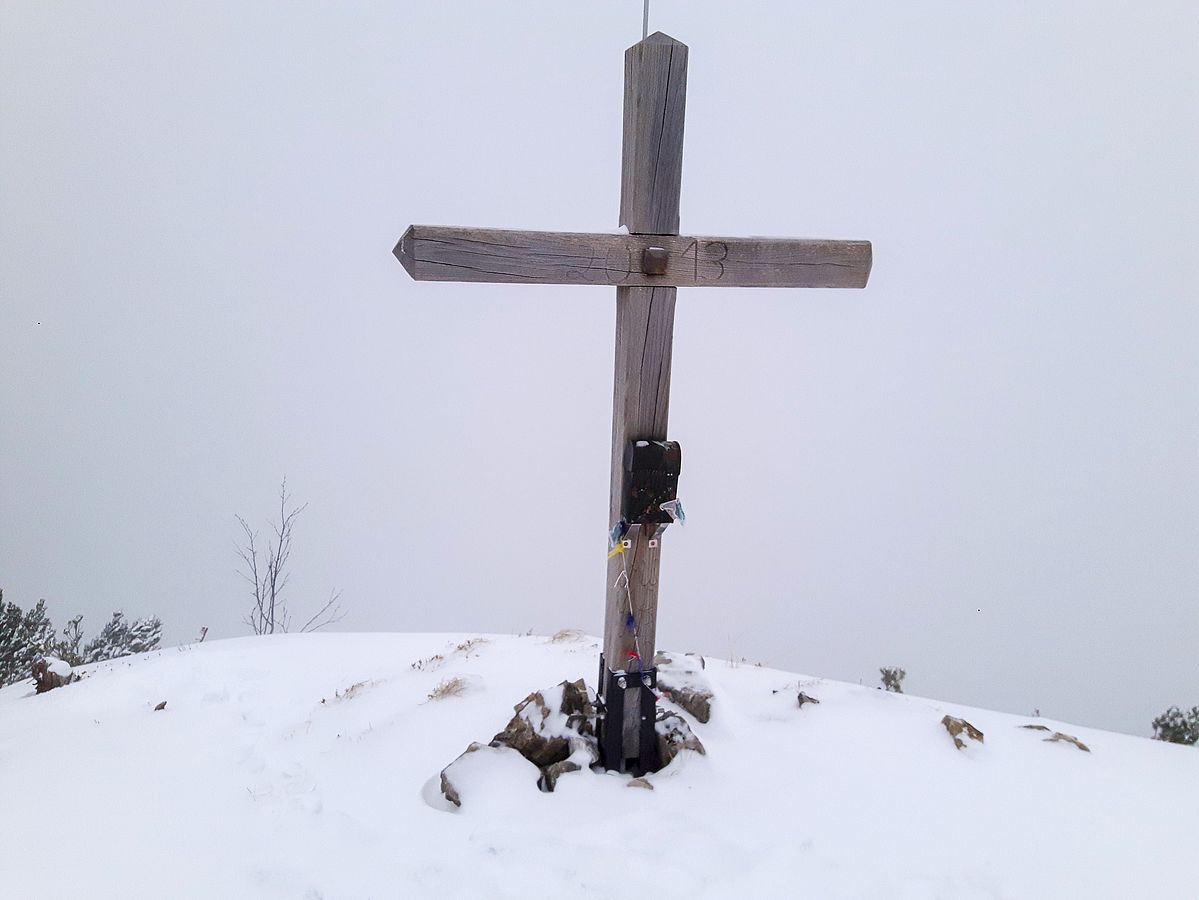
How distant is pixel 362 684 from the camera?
6.00 m

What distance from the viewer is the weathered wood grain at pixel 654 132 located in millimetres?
3961

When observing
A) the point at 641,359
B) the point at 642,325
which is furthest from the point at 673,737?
the point at 642,325

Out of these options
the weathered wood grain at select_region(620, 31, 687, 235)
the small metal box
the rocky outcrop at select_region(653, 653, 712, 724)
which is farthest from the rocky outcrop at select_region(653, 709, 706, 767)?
the weathered wood grain at select_region(620, 31, 687, 235)

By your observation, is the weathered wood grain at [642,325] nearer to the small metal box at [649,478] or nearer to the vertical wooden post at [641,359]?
the vertical wooden post at [641,359]

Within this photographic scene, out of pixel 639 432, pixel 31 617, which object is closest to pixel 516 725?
pixel 639 432

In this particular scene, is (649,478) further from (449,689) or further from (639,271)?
(449,689)

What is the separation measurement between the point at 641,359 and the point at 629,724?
7.15 ft

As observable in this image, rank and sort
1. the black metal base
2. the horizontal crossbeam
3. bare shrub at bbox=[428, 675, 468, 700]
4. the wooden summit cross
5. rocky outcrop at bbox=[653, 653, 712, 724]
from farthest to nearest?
1. bare shrub at bbox=[428, 675, 468, 700]
2. rocky outcrop at bbox=[653, 653, 712, 724]
3. the black metal base
4. the wooden summit cross
5. the horizontal crossbeam

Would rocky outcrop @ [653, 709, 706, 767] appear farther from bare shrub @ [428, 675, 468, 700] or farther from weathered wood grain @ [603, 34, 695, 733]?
bare shrub @ [428, 675, 468, 700]

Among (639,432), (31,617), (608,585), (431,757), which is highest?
(639,432)

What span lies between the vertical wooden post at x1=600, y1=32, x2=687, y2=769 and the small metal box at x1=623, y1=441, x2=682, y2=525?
9 cm

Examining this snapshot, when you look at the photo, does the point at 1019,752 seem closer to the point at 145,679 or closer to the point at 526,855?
the point at 526,855

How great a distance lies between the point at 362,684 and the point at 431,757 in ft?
5.59

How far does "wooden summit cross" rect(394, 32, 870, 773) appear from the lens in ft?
12.8
